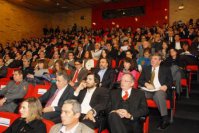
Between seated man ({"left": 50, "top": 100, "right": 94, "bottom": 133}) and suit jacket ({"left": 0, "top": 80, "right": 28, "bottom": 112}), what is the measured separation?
5.11 ft

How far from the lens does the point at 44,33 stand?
15.1 m

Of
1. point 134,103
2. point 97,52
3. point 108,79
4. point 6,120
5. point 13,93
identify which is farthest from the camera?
point 97,52

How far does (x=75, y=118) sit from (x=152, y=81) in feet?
6.73

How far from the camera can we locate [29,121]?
206 cm

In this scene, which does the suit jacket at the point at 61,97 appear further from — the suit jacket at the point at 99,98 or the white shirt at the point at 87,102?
the suit jacket at the point at 99,98

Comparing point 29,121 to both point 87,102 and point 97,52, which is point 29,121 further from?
point 97,52

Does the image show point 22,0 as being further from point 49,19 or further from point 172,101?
point 172,101

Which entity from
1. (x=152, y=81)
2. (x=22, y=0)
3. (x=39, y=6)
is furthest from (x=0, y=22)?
(x=152, y=81)

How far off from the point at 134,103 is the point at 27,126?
1.22 meters

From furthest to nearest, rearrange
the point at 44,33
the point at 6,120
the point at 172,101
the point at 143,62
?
the point at 44,33 < the point at 143,62 < the point at 172,101 < the point at 6,120

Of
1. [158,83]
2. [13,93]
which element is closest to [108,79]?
[158,83]

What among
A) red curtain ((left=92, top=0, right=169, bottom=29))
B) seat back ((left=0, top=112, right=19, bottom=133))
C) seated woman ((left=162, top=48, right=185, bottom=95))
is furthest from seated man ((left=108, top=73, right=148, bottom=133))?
red curtain ((left=92, top=0, right=169, bottom=29))

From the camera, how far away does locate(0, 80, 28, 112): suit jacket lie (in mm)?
3307

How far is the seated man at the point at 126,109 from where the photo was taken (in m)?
2.56
